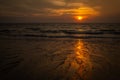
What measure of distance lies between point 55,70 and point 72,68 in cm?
73

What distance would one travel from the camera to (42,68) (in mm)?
5602

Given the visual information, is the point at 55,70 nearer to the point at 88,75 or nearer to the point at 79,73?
the point at 79,73

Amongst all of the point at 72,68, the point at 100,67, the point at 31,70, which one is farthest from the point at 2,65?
the point at 100,67

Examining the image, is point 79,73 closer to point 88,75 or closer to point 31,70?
point 88,75

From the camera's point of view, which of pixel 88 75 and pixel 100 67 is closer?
pixel 88 75

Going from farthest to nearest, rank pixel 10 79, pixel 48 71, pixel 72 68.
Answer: pixel 72 68
pixel 48 71
pixel 10 79

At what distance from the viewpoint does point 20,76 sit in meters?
4.69

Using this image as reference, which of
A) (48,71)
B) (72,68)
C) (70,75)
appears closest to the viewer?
(70,75)

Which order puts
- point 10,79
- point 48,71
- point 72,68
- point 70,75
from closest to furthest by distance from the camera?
point 10,79 < point 70,75 < point 48,71 < point 72,68

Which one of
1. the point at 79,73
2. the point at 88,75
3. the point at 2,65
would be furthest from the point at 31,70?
the point at 88,75

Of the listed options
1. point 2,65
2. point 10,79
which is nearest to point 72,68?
point 10,79

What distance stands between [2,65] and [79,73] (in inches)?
131

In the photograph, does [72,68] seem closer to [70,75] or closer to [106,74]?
[70,75]

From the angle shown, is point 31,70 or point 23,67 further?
point 23,67
